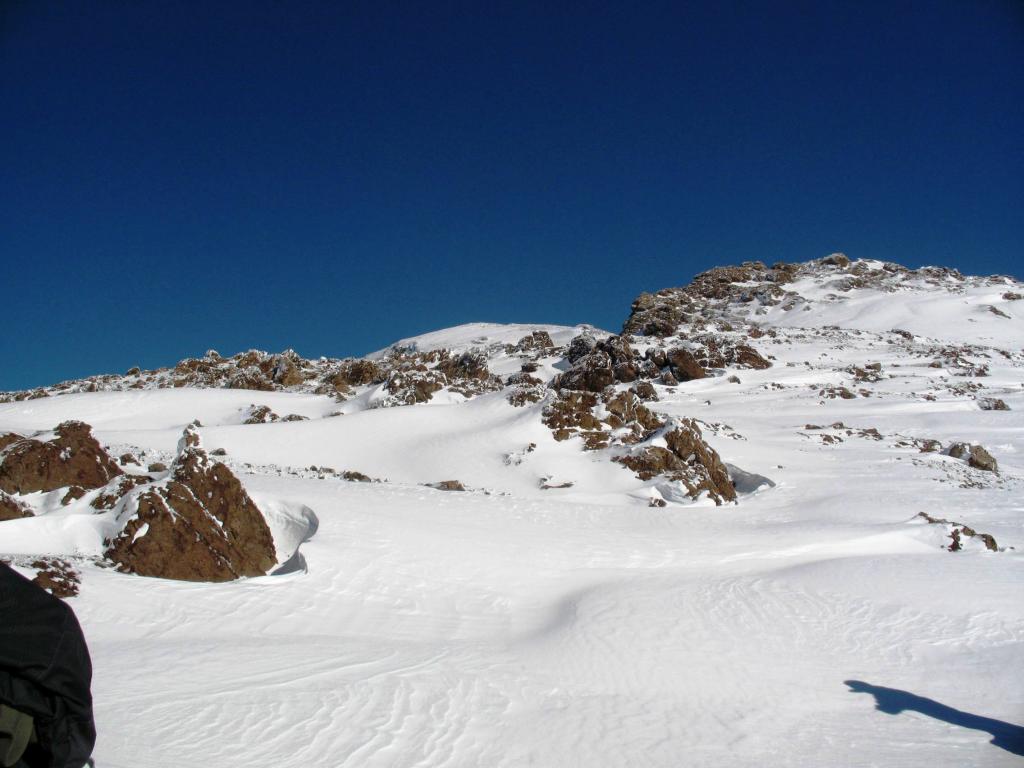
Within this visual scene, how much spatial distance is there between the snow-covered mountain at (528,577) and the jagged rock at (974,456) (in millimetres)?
94

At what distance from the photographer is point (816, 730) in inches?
279

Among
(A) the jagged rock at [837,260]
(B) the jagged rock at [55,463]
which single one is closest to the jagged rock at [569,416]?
(B) the jagged rock at [55,463]

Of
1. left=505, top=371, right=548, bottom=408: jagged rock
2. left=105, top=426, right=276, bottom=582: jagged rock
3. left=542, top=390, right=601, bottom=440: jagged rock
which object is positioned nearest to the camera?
left=105, top=426, right=276, bottom=582: jagged rock

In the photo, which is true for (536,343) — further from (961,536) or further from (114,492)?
(114,492)

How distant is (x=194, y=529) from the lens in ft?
34.2

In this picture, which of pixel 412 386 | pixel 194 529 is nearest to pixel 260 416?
pixel 412 386

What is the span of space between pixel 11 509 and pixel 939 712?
42.0ft

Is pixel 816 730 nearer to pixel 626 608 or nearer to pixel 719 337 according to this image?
pixel 626 608

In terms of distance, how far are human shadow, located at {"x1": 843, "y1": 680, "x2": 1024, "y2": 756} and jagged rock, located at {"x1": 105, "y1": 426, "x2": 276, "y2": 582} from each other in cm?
856

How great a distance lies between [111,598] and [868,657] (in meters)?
9.32

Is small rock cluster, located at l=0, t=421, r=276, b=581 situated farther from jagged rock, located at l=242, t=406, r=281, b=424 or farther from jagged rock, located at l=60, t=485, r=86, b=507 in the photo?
jagged rock, located at l=242, t=406, r=281, b=424

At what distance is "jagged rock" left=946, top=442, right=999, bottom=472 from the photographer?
71.8 ft

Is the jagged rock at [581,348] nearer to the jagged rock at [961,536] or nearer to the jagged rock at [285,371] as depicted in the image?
the jagged rock at [285,371]

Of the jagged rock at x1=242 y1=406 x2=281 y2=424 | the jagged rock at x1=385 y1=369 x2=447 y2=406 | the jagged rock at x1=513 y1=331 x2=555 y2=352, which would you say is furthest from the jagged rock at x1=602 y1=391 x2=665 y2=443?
the jagged rock at x1=513 y1=331 x2=555 y2=352
